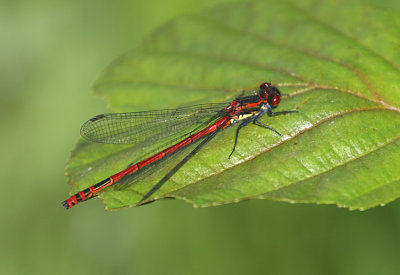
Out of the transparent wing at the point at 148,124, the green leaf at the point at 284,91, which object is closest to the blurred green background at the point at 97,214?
the transparent wing at the point at 148,124

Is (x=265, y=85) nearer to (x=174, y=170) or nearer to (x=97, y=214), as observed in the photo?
(x=174, y=170)

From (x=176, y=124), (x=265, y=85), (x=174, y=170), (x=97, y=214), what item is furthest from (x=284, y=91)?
(x=97, y=214)

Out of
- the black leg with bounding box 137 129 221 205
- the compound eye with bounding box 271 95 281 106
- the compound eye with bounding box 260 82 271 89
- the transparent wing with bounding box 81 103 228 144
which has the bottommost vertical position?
→ the black leg with bounding box 137 129 221 205

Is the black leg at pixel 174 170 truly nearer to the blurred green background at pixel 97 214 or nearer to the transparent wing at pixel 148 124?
the transparent wing at pixel 148 124

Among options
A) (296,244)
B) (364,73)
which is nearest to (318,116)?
(364,73)

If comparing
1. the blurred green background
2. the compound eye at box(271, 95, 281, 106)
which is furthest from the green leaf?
the blurred green background

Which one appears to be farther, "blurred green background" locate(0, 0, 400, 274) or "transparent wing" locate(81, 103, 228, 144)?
"blurred green background" locate(0, 0, 400, 274)

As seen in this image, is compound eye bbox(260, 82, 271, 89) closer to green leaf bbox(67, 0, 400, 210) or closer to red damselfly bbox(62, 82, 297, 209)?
red damselfly bbox(62, 82, 297, 209)
